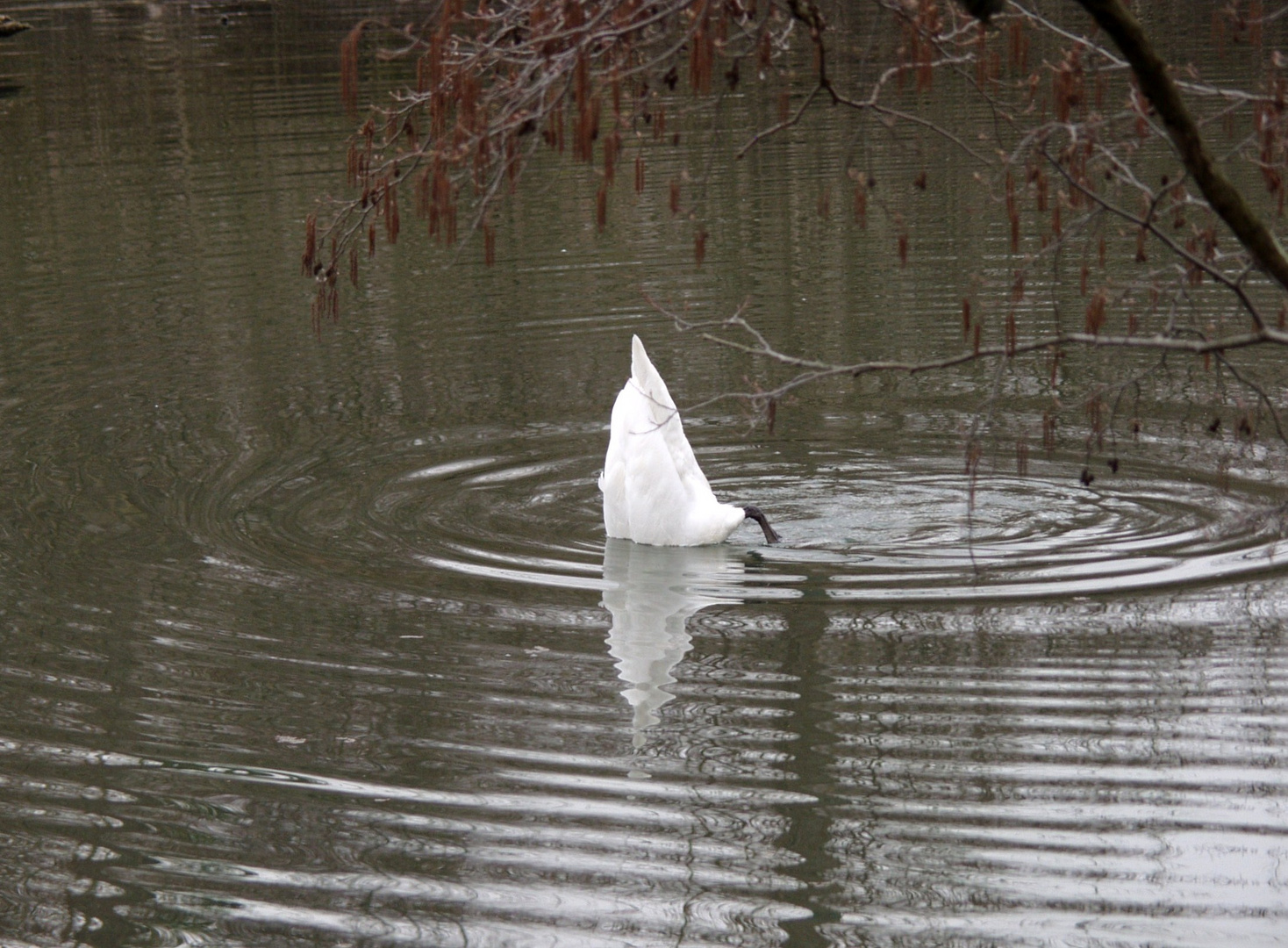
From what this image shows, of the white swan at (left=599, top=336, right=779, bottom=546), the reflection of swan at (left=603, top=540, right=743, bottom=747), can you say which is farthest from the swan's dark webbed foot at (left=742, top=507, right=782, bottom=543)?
the reflection of swan at (left=603, top=540, right=743, bottom=747)

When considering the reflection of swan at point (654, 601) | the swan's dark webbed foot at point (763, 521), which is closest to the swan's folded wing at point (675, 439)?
the swan's dark webbed foot at point (763, 521)

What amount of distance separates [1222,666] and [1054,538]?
150 centimetres

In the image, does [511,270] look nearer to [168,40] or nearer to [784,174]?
[784,174]

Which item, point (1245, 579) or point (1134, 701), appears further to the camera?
point (1245, 579)

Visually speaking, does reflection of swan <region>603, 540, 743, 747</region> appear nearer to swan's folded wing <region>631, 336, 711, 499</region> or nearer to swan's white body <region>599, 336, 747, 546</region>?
swan's white body <region>599, 336, 747, 546</region>

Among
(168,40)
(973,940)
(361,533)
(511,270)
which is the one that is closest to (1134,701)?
(973,940)

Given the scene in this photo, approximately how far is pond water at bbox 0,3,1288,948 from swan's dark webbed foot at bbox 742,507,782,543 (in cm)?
8

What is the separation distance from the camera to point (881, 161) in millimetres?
16703

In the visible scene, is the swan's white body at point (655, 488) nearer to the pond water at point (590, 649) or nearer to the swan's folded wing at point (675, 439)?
the swan's folded wing at point (675, 439)

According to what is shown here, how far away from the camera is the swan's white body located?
7863 mm

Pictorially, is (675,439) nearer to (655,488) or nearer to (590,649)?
(655,488)

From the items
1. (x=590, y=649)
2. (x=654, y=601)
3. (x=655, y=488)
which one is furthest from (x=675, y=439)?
(x=590, y=649)

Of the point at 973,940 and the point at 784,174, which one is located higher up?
the point at 784,174

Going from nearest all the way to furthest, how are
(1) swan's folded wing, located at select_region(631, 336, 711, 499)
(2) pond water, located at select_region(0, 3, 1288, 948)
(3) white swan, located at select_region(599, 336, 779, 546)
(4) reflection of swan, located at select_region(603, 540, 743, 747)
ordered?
(2) pond water, located at select_region(0, 3, 1288, 948)
(4) reflection of swan, located at select_region(603, 540, 743, 747)
(1) swan's folded wing, located at select_region(631, 336, 711, 499)
(3) white swan, located at select_region(599, 336, 779, 546)
